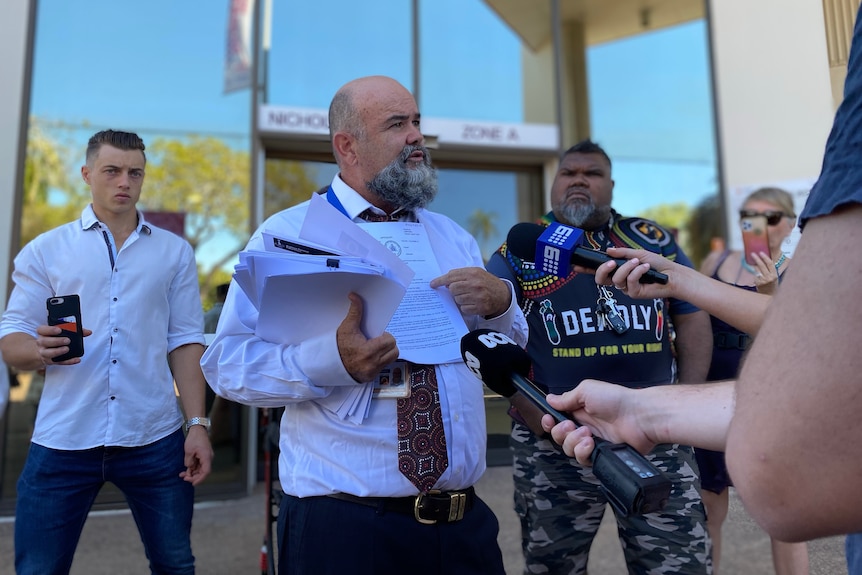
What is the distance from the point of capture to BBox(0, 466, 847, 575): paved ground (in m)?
4.12

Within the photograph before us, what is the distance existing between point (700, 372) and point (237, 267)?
2.33m

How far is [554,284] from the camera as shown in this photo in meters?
2.81

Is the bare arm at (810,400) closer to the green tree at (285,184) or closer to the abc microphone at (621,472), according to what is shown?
the abc microphone at (621,472)

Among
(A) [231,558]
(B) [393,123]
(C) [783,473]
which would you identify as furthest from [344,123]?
(A) [231,558]

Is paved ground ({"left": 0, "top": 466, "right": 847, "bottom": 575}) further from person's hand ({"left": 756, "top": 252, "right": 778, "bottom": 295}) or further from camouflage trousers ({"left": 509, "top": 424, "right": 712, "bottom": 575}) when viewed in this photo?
person's hand ({"left": 756, "top": 252, "right": 778, "bottom": 295})

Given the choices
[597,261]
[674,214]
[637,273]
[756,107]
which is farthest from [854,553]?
[756,107]

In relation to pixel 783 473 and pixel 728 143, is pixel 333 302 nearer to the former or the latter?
pixel 783 473

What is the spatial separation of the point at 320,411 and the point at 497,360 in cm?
66

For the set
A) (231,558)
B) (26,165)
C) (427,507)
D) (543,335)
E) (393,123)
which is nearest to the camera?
(427,507)

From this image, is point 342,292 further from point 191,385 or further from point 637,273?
point 191,385

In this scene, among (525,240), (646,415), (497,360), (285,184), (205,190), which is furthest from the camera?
(285,184)

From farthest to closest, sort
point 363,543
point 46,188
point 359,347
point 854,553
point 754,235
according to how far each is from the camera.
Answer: point 46,188, point 754,235, point 363,543, point 359,347, point 854,553

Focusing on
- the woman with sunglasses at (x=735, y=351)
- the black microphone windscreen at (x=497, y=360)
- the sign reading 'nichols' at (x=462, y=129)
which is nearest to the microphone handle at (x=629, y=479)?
the black microphone windscreen at (x=497, y=360)

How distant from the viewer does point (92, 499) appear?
2.55 m
